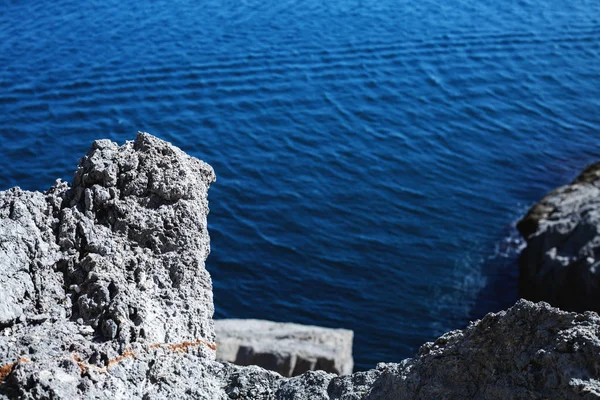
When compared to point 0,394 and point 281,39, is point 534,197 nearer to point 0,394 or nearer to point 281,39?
point 281,39

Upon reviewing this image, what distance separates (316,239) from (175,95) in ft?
20.4

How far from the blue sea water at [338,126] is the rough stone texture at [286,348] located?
6.39 ft

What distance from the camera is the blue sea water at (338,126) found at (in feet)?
50.6

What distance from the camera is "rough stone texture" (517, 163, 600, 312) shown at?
14164 millimetres

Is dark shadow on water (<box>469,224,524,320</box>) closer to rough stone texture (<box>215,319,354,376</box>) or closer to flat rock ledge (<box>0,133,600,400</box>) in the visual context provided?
rough stone texture (<box>215,319,354,376</box>)

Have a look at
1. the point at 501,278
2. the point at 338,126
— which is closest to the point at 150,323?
the point at 501,278

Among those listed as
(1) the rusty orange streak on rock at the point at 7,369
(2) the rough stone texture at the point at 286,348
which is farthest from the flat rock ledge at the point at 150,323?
(2) the rough stone texture at the point at 286,348

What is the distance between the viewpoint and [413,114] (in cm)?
2033

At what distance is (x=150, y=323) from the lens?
14.0 feet

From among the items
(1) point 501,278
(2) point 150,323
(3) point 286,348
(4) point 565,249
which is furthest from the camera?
(1) point 501,278

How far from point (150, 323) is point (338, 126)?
15389mm

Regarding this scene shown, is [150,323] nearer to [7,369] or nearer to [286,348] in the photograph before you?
[7,369]

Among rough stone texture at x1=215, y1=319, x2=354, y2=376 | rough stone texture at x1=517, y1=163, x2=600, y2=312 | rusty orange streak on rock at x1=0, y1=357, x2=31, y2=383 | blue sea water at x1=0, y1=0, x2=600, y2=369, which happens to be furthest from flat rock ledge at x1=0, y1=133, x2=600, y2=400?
rough stone texture at x1=517, y1=163, x2=600, y2=312

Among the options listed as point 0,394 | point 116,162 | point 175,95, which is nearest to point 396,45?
point 175,95
